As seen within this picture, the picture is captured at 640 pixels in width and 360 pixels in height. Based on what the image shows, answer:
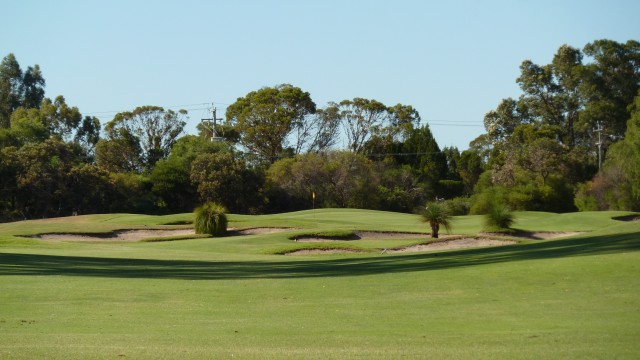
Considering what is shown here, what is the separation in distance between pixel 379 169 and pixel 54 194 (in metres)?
33.3

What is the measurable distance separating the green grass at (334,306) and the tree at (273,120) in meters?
68.0

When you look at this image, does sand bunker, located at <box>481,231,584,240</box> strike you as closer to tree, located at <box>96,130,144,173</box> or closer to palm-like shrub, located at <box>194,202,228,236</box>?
palm-like shrub, located at <box>194,202,228,236</box>

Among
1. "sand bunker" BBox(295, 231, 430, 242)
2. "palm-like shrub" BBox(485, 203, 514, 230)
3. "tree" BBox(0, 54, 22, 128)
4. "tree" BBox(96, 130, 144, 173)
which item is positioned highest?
"tree" BBox(0, 54, 22, 128)

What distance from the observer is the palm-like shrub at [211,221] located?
158 ft

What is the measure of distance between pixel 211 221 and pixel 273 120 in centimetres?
5020

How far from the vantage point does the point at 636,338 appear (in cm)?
1105

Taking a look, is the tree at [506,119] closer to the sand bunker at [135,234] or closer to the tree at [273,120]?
the tree at [273,120]

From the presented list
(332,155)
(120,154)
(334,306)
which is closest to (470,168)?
(332,155)

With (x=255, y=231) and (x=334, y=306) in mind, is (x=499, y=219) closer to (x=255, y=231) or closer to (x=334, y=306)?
(x=255, y=231)

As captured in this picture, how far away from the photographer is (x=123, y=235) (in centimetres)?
5088

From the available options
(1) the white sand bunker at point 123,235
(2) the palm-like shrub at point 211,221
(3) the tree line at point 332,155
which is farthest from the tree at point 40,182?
(2) the palm-like shrub at point 211,221

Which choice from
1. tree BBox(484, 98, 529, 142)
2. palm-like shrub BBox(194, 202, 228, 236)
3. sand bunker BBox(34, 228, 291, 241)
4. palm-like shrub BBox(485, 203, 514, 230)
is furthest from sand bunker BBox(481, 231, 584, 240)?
tree BBox(484, 98, 529, 142)

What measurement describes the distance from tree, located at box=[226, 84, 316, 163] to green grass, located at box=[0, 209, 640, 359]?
6804cm

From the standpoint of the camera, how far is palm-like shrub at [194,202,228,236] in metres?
48.1
